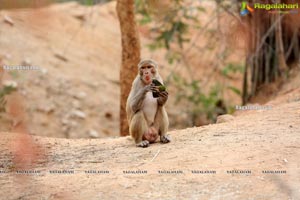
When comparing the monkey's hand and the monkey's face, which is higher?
the monkey's face

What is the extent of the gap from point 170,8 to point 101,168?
28.1ft

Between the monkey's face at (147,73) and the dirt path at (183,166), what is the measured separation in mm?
909

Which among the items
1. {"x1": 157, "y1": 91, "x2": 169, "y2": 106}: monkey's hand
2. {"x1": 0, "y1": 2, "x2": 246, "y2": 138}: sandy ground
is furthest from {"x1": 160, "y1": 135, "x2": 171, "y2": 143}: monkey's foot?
{"x1": 0, "y1": 2, "x2": 246, "y2": 138}: sandy ground

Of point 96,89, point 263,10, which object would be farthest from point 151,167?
point 96,89

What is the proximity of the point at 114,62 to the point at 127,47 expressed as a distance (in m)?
7.15

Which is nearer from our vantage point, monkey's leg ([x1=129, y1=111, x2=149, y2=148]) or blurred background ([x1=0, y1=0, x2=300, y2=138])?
monkey's leg ([x1=129, y1=111, x2=149, y2=148])

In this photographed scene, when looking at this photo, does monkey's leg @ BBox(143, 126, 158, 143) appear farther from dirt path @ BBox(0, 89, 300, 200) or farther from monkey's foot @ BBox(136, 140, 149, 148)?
dirt path @ BBox(0, 89, 300, 200)

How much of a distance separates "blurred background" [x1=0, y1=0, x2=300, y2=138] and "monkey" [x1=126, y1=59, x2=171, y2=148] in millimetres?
3846

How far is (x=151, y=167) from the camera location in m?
6.35

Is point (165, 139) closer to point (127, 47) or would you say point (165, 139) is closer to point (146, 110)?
point (146, 110)

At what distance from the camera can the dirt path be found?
5.49m

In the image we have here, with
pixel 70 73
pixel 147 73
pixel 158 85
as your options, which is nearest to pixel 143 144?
pixel 158 85

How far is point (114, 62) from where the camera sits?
1825cm

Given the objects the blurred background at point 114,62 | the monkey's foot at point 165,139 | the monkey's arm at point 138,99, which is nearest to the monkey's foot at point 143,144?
the monkey's foot at point 165,139
